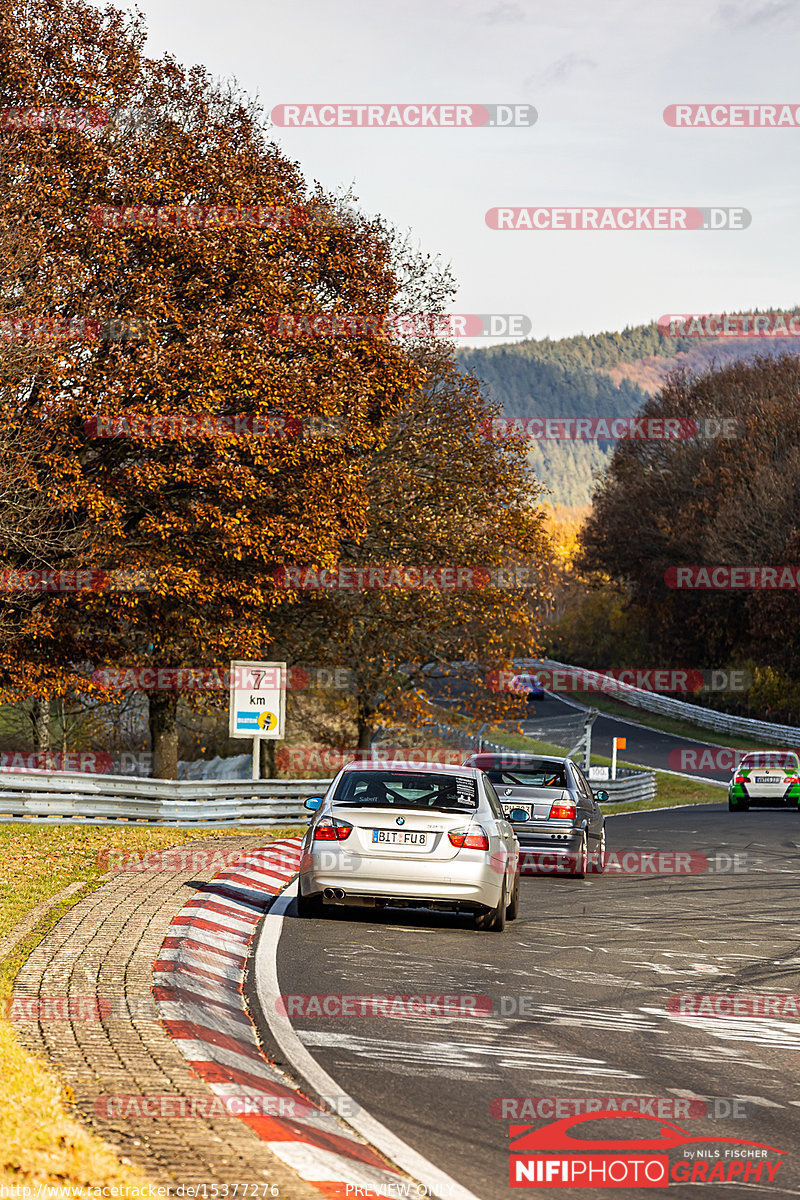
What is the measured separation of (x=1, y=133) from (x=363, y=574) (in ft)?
38.2

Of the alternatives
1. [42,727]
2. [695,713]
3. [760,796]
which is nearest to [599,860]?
[760,796]

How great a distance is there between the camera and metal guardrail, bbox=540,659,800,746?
55406 mm

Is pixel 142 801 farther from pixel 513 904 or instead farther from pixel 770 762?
pixel 770 762

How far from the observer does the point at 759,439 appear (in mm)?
59688

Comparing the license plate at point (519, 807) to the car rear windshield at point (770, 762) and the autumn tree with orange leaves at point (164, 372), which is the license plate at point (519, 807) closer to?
the autumn tree with orange leaves at point (164, 372)

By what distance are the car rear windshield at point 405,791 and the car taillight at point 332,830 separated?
22 cm

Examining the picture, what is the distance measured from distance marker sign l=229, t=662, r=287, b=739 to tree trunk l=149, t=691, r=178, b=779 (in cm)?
661

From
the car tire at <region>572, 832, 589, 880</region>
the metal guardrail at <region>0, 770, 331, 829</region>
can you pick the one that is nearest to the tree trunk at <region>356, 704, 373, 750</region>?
the metal guardrail at <region>0, 770, 331, 829</region>

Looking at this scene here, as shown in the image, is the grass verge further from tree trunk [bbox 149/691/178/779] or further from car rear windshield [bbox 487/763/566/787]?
tree trunk [bbox 149/691/178/779]

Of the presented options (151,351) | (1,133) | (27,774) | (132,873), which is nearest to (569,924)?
(132,873)

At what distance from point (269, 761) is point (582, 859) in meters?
18.1

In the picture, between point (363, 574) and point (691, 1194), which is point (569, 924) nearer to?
point (691, 1194)

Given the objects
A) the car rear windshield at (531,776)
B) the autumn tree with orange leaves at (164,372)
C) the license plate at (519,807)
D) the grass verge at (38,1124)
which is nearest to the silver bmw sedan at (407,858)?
the grass verge at (38,1124)

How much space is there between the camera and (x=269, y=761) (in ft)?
109
